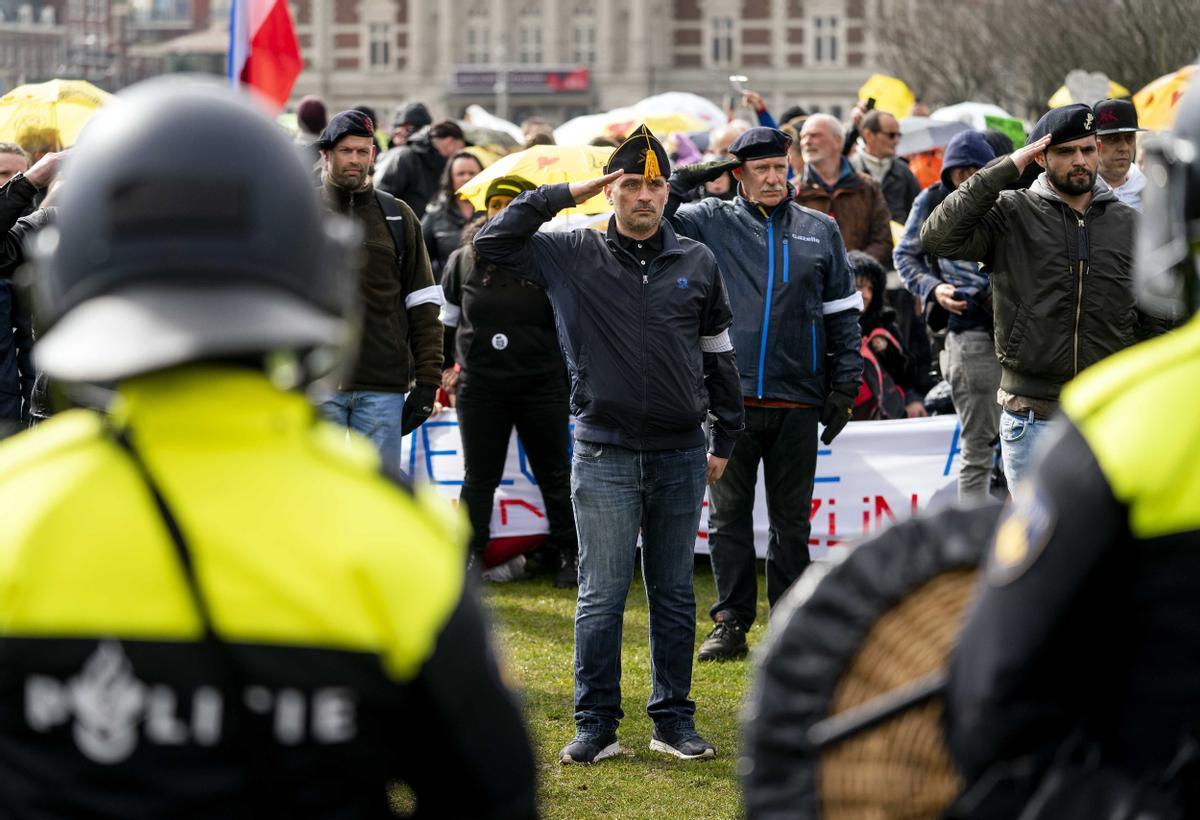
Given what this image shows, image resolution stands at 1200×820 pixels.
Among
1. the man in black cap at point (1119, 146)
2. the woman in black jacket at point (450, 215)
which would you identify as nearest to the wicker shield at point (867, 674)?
the man in black cap at point (1119, 146)

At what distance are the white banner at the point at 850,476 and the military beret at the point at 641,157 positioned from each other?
342 centimetres

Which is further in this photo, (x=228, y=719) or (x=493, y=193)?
(x=493, y=193)

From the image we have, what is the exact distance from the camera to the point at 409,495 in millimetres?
1810

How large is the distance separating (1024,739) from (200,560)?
0.96 meters

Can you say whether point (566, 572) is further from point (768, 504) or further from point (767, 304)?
point (767, 304)

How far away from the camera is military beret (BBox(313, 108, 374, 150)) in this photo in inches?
276

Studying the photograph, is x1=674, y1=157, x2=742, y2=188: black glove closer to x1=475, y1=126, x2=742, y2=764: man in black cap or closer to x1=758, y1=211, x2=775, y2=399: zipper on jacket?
x1=758, y1=211, x2=775, y2=399: zipper on jacket

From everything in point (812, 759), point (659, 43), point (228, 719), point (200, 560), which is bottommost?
point (812, 759)

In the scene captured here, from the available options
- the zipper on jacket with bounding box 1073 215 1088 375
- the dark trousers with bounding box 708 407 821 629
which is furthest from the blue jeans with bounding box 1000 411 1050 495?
the dark trousers with bounding box 708 407 821 629

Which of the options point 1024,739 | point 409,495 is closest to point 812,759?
point 1024,739

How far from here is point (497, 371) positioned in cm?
849

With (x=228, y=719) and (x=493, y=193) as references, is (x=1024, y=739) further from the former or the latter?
(x=493, y=193)

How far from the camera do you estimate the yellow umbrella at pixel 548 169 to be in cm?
870

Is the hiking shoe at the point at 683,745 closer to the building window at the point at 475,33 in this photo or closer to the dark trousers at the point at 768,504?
the dark trousers at the point at 768,504
